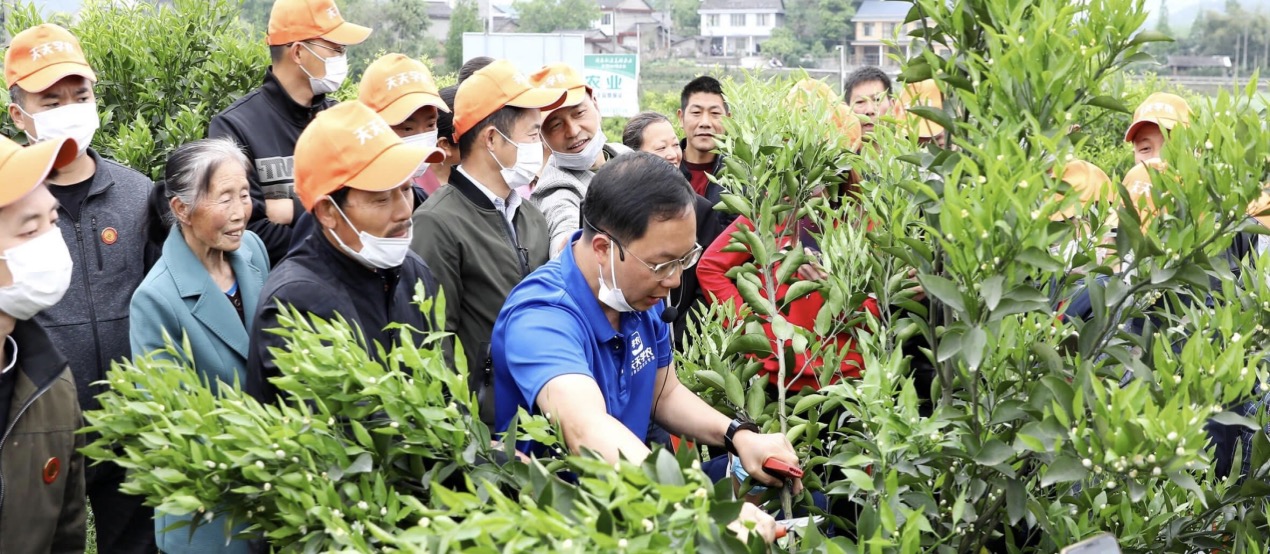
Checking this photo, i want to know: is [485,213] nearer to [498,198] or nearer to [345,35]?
[498,198]

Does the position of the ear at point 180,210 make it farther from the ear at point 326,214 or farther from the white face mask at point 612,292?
the white face mask at point 612,292

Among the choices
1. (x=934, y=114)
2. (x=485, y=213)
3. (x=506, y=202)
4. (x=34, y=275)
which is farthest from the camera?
(x=506, y=202)

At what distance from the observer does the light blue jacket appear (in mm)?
3338

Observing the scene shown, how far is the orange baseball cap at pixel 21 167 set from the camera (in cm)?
280

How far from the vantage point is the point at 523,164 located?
439cm

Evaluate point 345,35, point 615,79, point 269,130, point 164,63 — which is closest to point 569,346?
point 269,130

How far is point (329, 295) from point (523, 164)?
136cm

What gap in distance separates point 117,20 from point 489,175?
10.1 ft

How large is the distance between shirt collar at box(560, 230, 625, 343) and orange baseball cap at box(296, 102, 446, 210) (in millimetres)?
561

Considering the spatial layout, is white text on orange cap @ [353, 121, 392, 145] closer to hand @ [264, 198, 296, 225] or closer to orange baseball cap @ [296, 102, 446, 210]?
orange baseball cap @ [296, 102, 446, 210]

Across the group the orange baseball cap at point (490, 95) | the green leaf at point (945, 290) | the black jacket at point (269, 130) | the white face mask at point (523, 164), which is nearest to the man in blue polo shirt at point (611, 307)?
the green leaf at point (945, 290)

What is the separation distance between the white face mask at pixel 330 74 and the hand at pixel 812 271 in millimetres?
2313

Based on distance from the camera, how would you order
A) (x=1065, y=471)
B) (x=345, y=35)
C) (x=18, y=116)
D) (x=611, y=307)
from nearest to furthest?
(x=1065, y=471), (x=611, y=307), (x=18, y=116), (x=345, y=35)

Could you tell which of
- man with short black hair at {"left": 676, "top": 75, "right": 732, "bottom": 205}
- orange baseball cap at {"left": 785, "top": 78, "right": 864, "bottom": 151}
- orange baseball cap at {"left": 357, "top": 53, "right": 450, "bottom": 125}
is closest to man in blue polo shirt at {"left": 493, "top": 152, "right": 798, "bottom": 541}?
orange baseball cap at {"left": 785, "top": 78, "right": 864, "bottom": 151}
